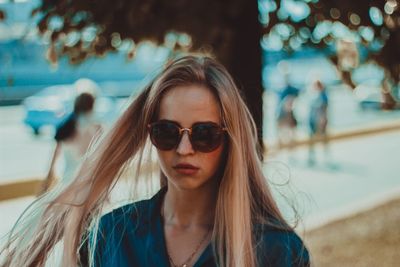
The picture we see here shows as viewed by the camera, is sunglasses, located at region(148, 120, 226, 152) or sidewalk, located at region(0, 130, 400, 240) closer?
sunglasses, located at region(148, 120, 226, 152)

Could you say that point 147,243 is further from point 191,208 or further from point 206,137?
point 206,137

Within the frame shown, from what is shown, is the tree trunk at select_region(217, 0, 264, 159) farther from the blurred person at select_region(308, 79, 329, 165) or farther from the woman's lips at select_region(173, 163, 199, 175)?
the blurred person at select_region(308, 79, 329, 165)

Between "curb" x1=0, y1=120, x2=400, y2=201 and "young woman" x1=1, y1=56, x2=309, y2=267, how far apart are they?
4.64m

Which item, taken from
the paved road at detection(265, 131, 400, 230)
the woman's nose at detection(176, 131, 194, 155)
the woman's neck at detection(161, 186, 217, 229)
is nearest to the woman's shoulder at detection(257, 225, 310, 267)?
the woman's neck at detection(161, 186, 217, 229)

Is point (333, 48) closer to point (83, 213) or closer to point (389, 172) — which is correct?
point (83, 213)

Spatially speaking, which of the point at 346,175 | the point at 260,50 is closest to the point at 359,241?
the point at 260,50

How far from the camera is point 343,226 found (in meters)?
7.32

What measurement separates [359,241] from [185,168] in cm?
513

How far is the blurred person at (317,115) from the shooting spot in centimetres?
1314

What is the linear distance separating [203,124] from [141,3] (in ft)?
9.45

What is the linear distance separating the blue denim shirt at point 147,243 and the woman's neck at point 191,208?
0.15 ft

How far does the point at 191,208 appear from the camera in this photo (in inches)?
79.7

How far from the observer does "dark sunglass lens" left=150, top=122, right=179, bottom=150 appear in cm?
196

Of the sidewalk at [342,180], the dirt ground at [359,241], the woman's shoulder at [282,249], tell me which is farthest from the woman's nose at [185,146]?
the dirt ground at [359,241]
